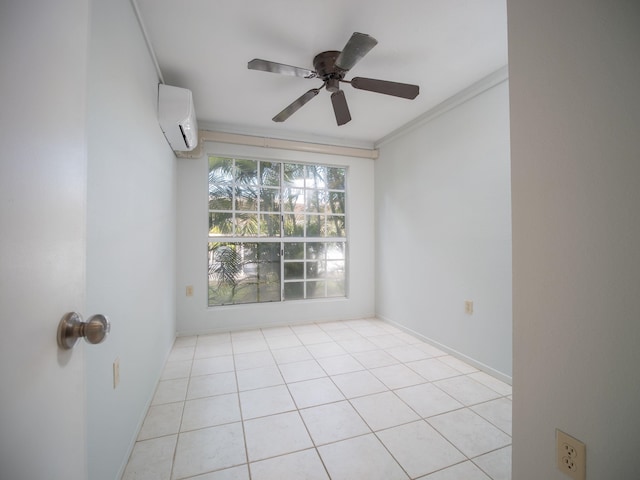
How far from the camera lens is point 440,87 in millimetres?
2449

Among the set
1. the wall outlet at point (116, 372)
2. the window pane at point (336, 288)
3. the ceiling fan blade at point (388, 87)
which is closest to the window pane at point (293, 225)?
the window pane at point (336, 288)

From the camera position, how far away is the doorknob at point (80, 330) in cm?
53

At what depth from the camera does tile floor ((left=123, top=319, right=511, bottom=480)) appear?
135cm

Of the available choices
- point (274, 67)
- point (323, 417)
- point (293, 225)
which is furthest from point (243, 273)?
point (274, 67)

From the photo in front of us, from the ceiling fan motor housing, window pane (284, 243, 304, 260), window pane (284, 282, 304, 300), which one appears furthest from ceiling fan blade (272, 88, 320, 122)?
window pane (284, 282, 304, 300)

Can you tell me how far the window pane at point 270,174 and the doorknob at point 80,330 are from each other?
3.10 metres

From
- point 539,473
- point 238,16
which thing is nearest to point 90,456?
point 539,473

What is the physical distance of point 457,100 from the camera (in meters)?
2.54

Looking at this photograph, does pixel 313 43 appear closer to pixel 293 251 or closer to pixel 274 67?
pixel 274 67

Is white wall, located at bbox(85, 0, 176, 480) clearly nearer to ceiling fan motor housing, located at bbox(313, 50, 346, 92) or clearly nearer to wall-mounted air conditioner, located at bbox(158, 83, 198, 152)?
wall-mounted air conditioner, located at bbox(158, 83, 198, 152)

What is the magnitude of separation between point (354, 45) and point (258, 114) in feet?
5.76

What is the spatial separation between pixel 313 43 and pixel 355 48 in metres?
0.54

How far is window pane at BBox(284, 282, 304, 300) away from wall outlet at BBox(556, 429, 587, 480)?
116 inches

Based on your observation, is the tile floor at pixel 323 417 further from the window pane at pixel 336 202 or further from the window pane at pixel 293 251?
the window pane at pixel 336 202
